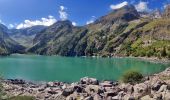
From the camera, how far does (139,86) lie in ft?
209

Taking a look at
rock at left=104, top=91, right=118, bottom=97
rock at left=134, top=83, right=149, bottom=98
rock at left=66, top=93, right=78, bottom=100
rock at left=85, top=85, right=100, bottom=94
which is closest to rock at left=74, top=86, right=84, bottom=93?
rock at left=85, top=85, right=100, bottom=94

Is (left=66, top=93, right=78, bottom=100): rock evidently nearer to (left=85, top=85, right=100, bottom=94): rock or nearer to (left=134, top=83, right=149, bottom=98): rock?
(left=85, top=85, right=100, bottom=94): rock

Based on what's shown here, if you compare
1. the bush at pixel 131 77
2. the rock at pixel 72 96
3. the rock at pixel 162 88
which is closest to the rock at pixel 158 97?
the rock at pixel 162 88

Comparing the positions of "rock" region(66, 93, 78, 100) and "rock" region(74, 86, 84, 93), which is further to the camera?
"rock" region(74, 86, 84, 93)

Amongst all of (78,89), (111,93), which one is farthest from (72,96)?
(111,93)

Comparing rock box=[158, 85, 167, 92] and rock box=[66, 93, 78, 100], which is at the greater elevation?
rock box=[158, 85, 167, 92]

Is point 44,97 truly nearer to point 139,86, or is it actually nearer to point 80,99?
point 80,99

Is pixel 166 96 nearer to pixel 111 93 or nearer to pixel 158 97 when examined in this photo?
pixel 158 97

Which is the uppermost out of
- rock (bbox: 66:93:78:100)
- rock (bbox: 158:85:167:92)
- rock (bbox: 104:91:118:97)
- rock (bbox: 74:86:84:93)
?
rock (bbox: 158:85:167:92)

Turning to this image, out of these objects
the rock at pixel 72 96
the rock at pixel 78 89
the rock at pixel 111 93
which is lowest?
the rock at pixel 72 96

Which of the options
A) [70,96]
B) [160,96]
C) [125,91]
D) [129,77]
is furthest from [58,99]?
[129,77]

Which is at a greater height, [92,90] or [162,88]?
[162,88]

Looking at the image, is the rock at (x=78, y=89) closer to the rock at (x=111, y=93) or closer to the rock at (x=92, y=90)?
the rock at (x=92, y=90)

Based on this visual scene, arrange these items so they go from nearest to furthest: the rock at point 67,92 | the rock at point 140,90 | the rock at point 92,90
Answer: the rock at point 140,90
the rock at point 67,92
the rock at point 92,90
